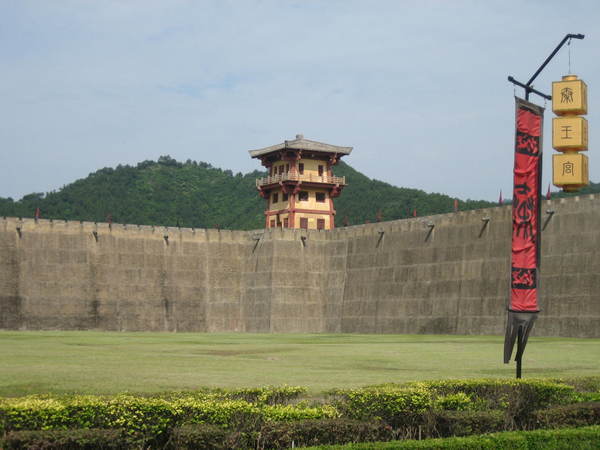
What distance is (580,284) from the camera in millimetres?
40406

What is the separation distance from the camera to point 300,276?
55.3 metres

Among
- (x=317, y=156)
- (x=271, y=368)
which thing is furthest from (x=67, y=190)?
(x=271, y=368)

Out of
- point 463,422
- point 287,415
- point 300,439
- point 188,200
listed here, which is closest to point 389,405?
point 463,422

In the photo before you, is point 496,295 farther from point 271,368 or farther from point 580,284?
point 271,368

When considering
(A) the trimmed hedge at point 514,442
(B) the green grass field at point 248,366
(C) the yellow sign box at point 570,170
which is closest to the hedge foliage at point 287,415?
(A) the trimmed hedge at point 514,442

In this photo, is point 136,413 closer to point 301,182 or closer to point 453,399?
point 453,399

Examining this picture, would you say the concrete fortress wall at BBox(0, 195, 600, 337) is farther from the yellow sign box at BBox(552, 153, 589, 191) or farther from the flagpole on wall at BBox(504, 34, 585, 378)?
the flagpole on wall at BBox(504, 34, 585, 378)

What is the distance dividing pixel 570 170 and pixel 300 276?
22554 millimetres

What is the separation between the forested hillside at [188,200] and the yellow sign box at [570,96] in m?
49.4

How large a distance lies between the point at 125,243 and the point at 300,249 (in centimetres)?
1118

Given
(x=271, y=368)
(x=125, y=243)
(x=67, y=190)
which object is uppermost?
Result: (x=67, y=190)

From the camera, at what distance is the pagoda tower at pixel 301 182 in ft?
224

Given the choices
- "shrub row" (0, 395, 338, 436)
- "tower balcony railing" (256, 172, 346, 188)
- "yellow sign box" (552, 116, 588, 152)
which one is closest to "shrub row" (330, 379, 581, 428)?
"shrub row" (0, 395, 338, 436)

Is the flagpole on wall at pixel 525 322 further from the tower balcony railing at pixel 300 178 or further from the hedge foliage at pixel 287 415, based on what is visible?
the tower balcony railing at pixel 300 178
